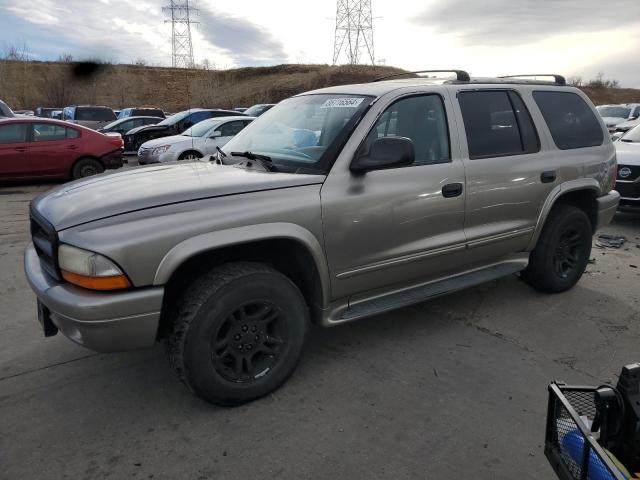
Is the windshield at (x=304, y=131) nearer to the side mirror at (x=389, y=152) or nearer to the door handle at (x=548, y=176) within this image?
the side mirror at (x=389, y=152)

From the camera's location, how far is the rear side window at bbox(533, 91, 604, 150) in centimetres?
415

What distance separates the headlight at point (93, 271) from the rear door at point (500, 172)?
233cm

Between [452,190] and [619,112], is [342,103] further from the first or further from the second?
[619,112]

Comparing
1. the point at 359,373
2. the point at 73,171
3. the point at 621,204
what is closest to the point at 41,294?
the point at 359,373

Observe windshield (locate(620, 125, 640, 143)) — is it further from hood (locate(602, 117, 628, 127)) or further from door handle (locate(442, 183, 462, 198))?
hood (locate(602, 117, 628, 127))

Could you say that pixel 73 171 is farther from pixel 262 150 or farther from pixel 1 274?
pixel 262 150

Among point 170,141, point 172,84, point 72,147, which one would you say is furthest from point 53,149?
point 172,84

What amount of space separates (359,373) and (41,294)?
6.18 ft

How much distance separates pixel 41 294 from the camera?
2576 millimetres

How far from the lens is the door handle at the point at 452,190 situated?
3357 millimetres

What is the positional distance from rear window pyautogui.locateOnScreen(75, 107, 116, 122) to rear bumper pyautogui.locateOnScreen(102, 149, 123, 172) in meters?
9.99

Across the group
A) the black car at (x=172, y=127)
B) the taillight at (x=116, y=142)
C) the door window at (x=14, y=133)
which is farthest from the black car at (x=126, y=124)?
the door window at (x=14, y=133)

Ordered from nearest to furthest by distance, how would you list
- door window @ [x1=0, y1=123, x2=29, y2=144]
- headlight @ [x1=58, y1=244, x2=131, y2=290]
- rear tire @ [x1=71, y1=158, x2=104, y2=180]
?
headlight @ [x1=58, y1=244, x2=131, y2=290]
door window @ [x1=0, y1=123, x2=29, y2=144]
rear tire @ [x1=71, y1=158, x2=104, y2=180]

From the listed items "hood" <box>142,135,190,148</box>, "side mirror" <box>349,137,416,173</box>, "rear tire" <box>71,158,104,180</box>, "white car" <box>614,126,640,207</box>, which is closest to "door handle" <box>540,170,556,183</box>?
"side mirror" <box>349,137,416,173</box>
